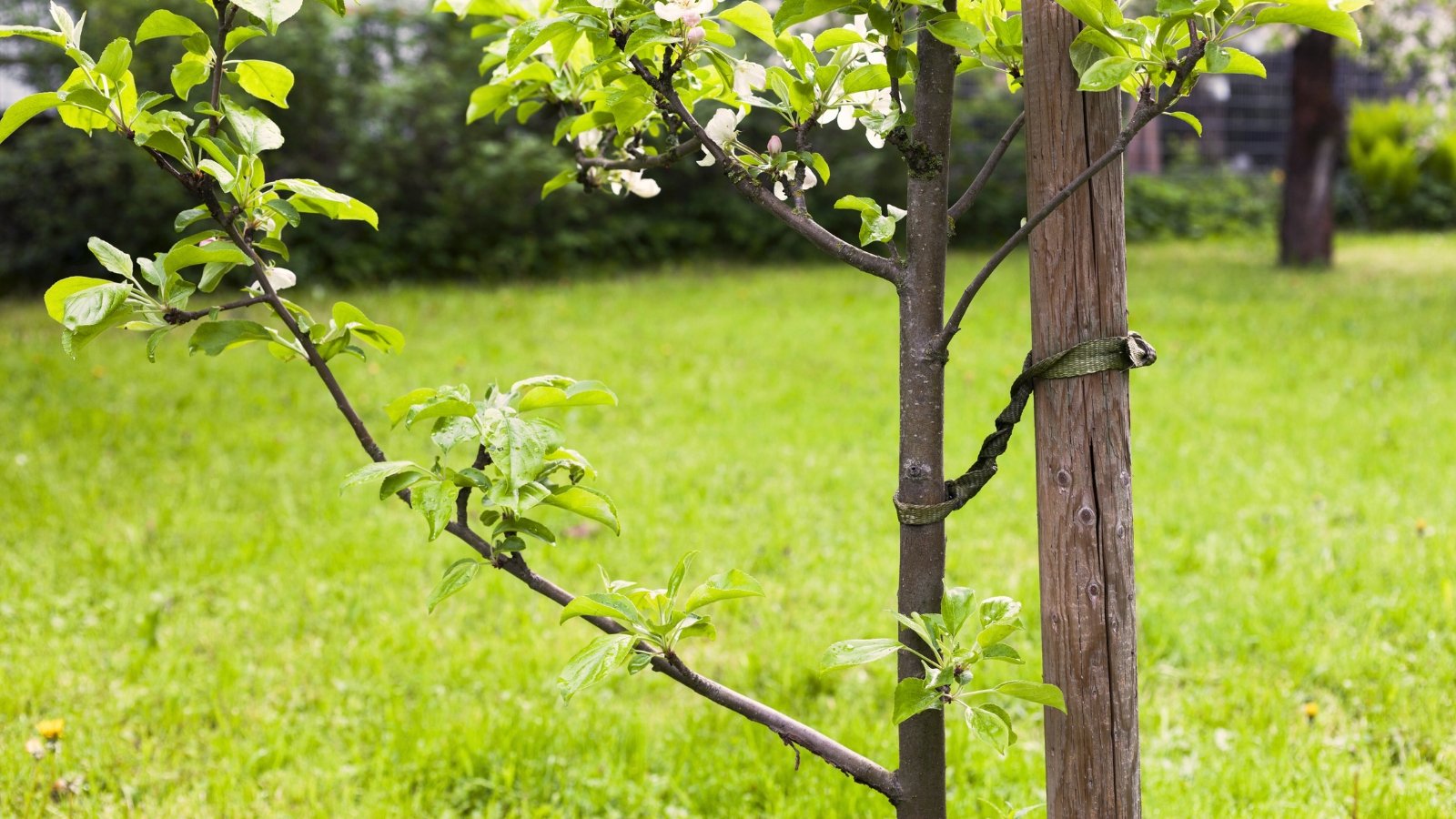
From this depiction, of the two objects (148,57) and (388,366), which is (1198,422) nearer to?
(388,366)

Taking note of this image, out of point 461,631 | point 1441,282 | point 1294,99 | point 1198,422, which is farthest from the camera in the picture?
point 1294,99

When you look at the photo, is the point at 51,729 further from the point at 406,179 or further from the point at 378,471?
the point at 406,179

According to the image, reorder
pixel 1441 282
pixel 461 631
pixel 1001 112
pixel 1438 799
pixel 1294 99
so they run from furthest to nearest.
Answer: pixel 1001 112 < pixel 1294 99 < pixel 1441 282 < pixel 461 631 < pixel 1438 799

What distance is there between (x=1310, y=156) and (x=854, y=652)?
32.1ft

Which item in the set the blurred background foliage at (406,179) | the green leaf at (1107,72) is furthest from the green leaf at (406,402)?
the blurred background foliage at (406,179)

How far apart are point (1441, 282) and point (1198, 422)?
528 cm

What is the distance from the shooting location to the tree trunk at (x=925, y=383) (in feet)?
4.38

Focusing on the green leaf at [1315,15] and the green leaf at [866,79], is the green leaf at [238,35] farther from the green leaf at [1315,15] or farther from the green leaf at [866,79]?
the green leaf at [1315,15]

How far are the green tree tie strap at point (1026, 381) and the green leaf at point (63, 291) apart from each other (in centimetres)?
97

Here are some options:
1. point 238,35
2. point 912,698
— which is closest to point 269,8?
point 238,35

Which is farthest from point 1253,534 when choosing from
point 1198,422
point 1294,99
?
point 1294,99

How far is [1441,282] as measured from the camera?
28.7ft

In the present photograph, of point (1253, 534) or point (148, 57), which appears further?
point (148, 57)

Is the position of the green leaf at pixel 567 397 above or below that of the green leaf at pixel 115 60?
below
